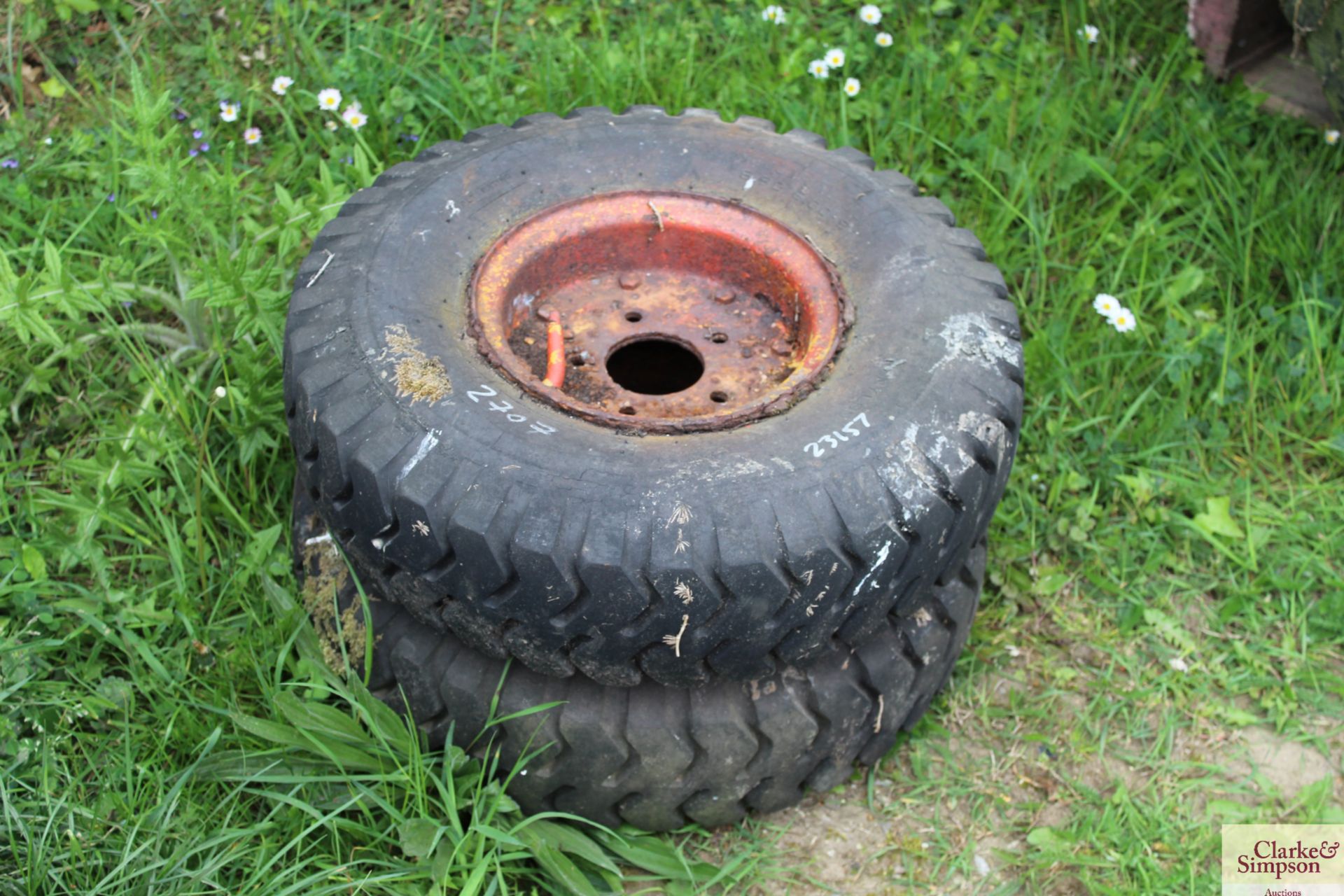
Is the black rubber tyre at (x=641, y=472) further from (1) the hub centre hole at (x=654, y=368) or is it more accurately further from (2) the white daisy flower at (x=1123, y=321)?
(2) the white daisy flower at (x=1123, y=321)

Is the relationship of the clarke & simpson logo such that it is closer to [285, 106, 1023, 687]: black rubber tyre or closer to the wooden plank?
[285, 106, 1023, 687]: black rubber tyre

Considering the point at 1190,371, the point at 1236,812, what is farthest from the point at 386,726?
the point at 1190,371

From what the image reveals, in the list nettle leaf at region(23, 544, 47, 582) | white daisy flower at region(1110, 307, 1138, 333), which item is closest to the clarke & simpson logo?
white daisy flower at region(1110, 307, 1138, 333)

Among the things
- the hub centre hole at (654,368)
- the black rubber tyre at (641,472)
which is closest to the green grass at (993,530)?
the black rubber tyre at (641,472)

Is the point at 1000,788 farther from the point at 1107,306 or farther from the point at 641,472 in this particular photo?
the point at 1107,306

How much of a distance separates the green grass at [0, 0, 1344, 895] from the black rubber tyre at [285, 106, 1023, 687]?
404mm

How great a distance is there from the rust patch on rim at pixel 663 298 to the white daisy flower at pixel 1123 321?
3.44ft

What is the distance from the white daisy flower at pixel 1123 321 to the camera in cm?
312

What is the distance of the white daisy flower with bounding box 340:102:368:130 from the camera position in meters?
3.27

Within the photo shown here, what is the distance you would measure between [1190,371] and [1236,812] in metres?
1.15

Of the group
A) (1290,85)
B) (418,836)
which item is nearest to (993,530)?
(418,836)

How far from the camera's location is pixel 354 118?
3.28 m

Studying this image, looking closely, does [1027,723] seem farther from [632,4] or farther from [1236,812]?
[632,4]

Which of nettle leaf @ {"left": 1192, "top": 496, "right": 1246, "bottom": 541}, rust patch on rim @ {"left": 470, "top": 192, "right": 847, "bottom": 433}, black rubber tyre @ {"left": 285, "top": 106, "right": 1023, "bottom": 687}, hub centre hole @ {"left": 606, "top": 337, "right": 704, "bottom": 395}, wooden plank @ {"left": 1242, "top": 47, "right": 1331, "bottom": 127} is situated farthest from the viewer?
wooden plank @ {"left": 1242, "top": 47, "right": 1331, "bottom": 127}
